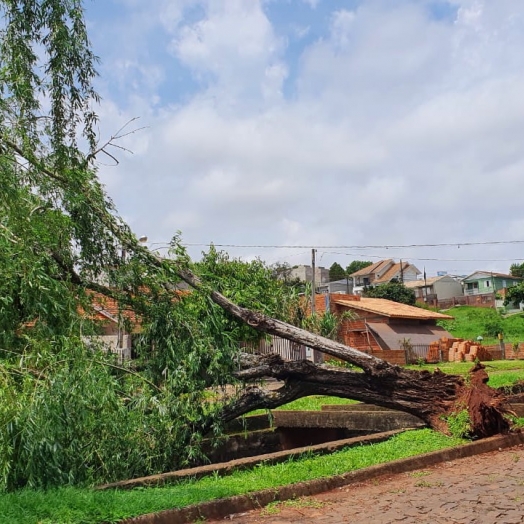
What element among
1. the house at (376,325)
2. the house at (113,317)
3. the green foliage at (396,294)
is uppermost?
the green foliage at (396,294)

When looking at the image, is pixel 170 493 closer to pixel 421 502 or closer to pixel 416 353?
pixel 421 502

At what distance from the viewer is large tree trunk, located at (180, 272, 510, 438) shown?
9.57m

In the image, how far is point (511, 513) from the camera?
5.62 meters

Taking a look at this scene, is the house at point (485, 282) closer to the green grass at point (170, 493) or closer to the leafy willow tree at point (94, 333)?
the leafy willow tree at point (94, 333)

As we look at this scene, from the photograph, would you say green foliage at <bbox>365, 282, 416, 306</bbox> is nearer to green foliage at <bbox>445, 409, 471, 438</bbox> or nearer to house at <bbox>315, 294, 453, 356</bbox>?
house at <bbox>315, 294, 453, 356</bbox>

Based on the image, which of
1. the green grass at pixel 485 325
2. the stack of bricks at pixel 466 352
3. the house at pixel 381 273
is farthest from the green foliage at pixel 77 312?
the house at pixel 381 273

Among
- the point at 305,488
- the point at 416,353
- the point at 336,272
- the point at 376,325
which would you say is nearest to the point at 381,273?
the point at 336,272

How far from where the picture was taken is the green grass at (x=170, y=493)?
514cm

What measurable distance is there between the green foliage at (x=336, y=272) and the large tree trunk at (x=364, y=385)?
77675 millimetres

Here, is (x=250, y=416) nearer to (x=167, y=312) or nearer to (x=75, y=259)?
(x=167, y=312)

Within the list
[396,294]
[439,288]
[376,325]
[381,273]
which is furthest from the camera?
[381,273]

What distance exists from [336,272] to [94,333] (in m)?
84.4

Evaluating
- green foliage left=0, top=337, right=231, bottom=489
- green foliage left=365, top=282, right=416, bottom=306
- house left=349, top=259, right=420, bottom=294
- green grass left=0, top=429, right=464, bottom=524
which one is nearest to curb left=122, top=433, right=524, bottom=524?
green grass left=0, top=429, right=464, bottom=524

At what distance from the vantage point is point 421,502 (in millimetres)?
6152
